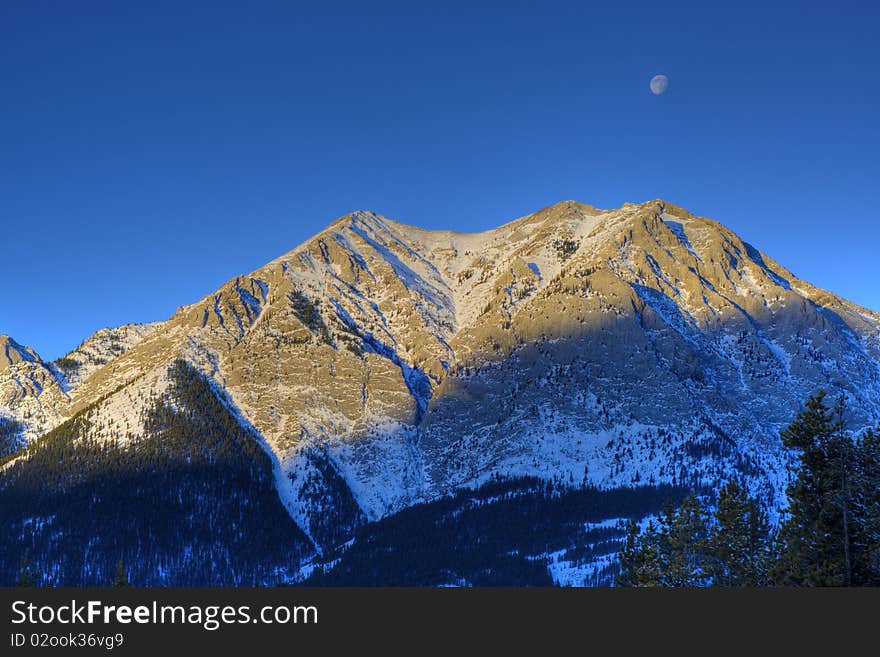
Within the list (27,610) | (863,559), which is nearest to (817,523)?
(863,559)

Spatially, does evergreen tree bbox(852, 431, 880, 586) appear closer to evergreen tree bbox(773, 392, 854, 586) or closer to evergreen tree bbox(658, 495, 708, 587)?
evergreen tree bbox(773, 392, 854, 586)

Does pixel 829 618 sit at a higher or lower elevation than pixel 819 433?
lower

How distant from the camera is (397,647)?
28125 millimetres

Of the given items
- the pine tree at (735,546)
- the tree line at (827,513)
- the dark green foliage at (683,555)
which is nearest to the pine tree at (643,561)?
the dark green foliage at (683,555)

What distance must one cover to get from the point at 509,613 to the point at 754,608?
29.6 ft

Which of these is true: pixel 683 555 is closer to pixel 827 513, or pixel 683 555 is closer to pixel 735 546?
pixel 735 546

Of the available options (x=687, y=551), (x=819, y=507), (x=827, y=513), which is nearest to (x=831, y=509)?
(x=827, y=513)

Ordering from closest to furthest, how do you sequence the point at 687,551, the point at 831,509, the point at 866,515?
1. the point at 866,515
2. the point at 831,509
3. the point at 687,551

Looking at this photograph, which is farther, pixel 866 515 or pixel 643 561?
pixel 643 561

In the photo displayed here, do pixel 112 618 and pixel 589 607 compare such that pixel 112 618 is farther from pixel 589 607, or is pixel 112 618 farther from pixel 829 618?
pixel 829 618

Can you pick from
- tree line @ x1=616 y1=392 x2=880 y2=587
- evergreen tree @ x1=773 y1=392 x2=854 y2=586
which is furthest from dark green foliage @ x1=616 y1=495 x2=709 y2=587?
evergreen tree @ x1=773 y1=392 x2=854 y2=586

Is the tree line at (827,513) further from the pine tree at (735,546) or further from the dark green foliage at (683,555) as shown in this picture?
the dark green foliage at (683,555)

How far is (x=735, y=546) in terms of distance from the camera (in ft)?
165

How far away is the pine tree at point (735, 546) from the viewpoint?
4947 cm
